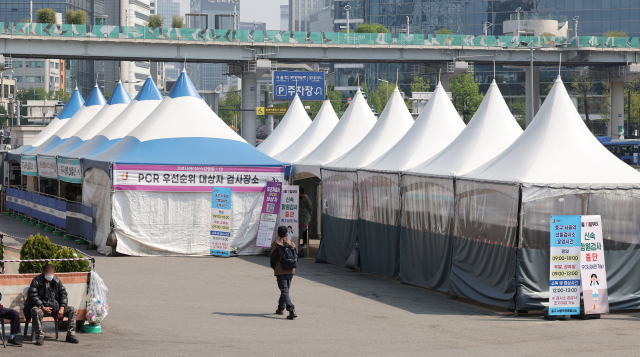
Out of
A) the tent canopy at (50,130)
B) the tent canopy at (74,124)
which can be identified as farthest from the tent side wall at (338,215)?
the tent canopy at (50,130)

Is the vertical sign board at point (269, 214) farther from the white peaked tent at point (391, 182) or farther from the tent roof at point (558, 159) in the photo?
the tent roof at point (558, 159)

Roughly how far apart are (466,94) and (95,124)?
221ft

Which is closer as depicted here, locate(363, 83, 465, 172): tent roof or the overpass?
locate(363, 83, 465, 172): tent roof

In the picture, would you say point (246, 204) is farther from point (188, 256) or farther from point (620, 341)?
point (620, 341)

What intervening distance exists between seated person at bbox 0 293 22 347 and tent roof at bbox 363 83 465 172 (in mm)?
9409

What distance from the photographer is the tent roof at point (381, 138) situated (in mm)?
20516

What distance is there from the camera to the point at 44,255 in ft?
41.6

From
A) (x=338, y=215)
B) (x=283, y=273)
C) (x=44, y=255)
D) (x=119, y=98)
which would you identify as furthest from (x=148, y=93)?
(x=283, y=273)

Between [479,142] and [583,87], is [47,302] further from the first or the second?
[583,87]

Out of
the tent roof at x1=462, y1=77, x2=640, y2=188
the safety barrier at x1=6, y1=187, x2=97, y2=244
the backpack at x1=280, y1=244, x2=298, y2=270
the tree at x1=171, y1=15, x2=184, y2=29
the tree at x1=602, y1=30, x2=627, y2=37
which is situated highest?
the tree at x1=602, y1=30, x2=627, y2=37

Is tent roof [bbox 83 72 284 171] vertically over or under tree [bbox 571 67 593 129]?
under

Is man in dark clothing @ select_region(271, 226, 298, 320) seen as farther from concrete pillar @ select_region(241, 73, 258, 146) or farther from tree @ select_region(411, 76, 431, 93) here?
tree @ select_region(411, 76, 431, 93)

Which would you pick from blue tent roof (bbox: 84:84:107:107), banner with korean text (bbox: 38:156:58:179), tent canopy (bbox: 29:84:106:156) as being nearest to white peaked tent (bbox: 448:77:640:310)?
banner with korean text (bbox: 38:156:58:179)

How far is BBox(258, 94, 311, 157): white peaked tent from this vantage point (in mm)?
28453
